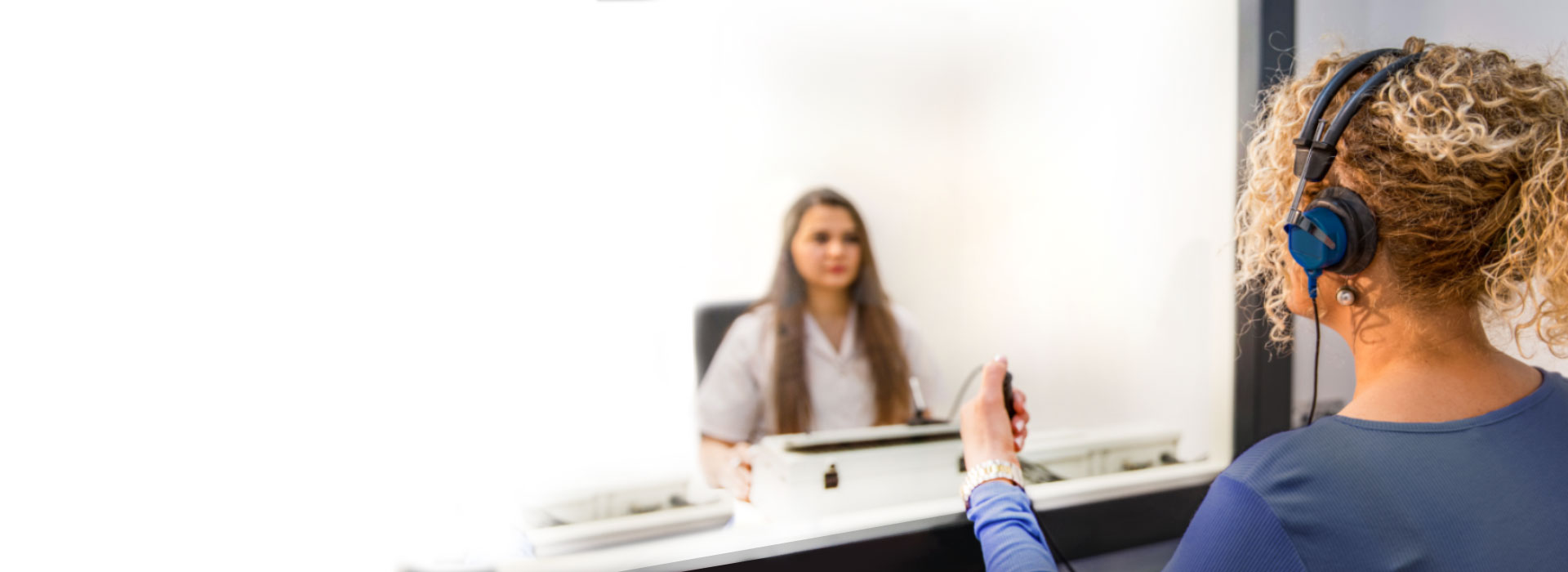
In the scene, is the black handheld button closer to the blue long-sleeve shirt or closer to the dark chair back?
the blue long-sleeve shirt

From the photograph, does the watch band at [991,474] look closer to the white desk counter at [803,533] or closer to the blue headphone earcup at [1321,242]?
the white desk counter at [803,533]

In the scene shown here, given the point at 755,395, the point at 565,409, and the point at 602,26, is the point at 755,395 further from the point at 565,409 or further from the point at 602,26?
the point at 602,26

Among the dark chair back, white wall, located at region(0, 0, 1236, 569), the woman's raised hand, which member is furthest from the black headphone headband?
the dark chair back

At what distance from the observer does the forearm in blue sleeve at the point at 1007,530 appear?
71cm

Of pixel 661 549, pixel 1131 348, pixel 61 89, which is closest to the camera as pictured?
pixel 61 89

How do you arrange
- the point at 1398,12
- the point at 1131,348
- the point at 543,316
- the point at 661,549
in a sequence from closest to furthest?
the point at 661,549
the point at 543,316
the point at 1398,12
the point at 1131,348

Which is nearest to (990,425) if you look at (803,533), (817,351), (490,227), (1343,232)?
(803,533)

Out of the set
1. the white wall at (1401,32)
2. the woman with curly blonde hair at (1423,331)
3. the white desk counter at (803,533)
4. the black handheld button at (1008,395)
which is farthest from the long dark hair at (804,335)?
the woman with curly blonde hair at (1423,331)

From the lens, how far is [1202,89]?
1374 millimetres

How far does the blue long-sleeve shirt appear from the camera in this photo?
22.1 inches

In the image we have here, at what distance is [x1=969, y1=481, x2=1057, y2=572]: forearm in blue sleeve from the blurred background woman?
1.00m

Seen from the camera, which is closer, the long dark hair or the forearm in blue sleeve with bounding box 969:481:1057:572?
the forearm in blue sleeve with bounding box 969:481:1057:572

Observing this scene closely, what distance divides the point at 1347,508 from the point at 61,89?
125cm

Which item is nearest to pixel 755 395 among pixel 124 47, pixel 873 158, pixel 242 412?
pixel 873 158
